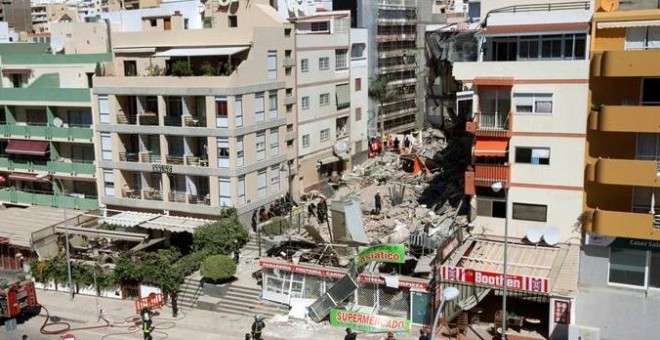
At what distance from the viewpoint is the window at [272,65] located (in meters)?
46.8

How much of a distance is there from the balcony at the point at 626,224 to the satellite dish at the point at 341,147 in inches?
1043

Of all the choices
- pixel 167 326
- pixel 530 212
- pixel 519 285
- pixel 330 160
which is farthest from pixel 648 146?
pixel 330 160

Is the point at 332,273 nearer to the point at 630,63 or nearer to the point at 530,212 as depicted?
the point at 530,212

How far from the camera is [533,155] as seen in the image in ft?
117

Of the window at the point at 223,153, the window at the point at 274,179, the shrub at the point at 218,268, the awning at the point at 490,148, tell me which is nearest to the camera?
the awning at the point at 490,148

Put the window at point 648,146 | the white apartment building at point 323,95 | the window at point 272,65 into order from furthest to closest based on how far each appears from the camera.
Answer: the white apartment building at point 323,95, the window at point 272,65, the window at point 648,146

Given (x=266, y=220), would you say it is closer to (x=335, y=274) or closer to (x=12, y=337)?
(x=335, y=274)

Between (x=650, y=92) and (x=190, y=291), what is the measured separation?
25966 mm

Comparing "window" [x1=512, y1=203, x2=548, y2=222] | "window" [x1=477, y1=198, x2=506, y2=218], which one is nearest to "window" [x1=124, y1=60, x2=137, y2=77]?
"window" [x1=477, y1=198, x2=506, y2=218]

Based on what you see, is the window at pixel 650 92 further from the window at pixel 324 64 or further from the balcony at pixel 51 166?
the balcony at pixel 51 166

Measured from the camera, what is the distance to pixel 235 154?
141ft

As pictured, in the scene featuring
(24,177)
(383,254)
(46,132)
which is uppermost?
(46,132)

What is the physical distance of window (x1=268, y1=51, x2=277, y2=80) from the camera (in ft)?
154

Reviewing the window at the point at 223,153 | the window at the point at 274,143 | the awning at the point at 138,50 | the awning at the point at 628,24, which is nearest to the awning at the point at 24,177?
the awning at the point at 138,50
